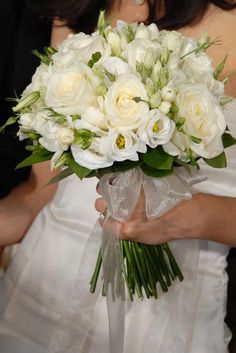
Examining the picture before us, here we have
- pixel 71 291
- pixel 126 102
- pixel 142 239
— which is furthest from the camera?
pixel 71 291

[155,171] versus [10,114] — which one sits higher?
[155,171]

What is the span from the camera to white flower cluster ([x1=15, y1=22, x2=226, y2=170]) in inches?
29.8

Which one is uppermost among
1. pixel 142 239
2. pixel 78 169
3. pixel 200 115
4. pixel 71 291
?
pixel 200 115

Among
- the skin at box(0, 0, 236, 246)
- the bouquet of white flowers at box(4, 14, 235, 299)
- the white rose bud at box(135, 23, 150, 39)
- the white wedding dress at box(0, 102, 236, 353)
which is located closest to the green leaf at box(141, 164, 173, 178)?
the bouquet of white flowers at box(4, 14, 235, 299)

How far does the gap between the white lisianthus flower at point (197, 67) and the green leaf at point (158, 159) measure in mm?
127

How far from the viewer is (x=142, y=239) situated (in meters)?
0.97

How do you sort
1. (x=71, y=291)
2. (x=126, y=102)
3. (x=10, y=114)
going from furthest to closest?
(x=10, y=114) < (x=71, y=291) < (x=126, y=102)

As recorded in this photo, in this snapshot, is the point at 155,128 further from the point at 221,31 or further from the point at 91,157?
the point at 221,31

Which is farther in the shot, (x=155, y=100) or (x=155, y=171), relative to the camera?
(x=155, y=171)

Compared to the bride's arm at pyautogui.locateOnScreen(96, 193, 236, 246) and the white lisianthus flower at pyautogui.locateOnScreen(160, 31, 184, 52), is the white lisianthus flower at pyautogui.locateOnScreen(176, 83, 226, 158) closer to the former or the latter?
the white lisianthus flower at pyautogui.locateOnScreen(160, 31, 184, 52)

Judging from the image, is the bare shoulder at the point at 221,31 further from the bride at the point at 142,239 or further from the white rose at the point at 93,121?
the white rose at the point at 93,121

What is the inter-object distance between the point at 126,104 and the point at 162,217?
303mm

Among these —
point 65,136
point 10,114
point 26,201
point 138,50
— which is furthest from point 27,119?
point 10,114

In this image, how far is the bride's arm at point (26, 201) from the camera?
1359mm
